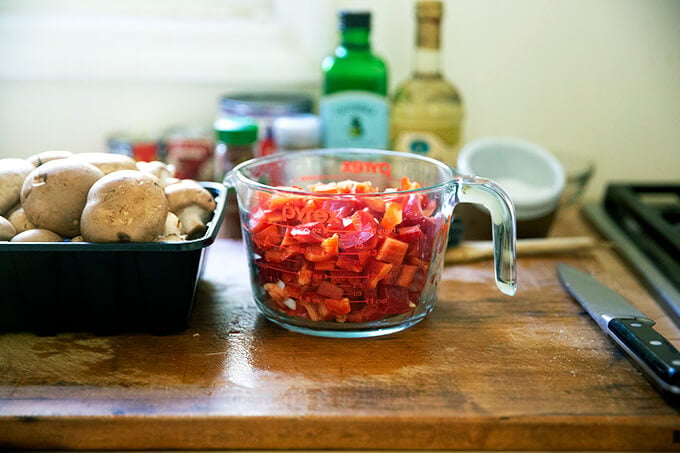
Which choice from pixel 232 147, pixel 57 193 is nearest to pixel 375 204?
pixel 57 193

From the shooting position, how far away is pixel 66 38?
1346 mm

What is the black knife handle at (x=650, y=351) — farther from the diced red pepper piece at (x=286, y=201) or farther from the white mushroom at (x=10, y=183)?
the white mushroom at (x=10, y=183)

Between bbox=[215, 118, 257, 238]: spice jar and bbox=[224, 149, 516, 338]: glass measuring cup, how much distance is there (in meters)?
0.29

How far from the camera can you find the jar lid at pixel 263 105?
1258 mm

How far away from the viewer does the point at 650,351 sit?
0.71 metres

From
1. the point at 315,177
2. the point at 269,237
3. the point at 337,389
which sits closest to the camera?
the point at 337,389

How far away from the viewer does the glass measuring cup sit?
761mm

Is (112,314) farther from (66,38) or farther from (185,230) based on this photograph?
(66,38)

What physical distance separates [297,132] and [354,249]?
489 mm

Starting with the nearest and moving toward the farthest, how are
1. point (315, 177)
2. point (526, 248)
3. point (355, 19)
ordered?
1. point (315, 177)
2. point (526, 248)
3. point (355, 19)

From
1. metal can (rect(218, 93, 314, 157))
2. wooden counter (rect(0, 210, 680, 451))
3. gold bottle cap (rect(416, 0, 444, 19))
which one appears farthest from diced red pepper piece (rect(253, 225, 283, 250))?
gold bottle cap (rect(416, 0, 444, 19))

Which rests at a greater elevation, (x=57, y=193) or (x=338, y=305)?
(x=57, y=193)

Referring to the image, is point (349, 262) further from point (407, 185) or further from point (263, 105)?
point (263, 105)

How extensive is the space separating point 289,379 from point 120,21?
0.93 meters
